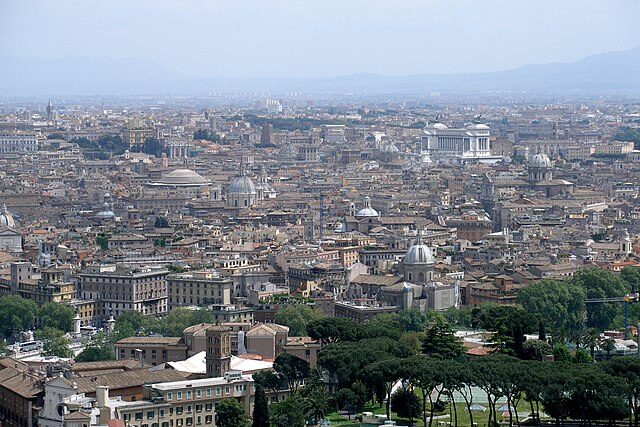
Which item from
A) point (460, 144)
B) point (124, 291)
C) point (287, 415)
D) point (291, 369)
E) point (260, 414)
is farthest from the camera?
point (460, 144)

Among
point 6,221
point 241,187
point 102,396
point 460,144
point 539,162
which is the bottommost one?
point 460,144

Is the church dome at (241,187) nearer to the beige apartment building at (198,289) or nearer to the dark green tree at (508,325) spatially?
the beige apartment building at (198,289)

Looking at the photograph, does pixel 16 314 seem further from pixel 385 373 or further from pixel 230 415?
pixel 385 373

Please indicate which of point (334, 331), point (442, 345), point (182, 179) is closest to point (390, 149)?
point (182, 179)

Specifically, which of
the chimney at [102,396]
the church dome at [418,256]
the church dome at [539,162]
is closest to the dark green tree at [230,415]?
the chimney at [102,396]

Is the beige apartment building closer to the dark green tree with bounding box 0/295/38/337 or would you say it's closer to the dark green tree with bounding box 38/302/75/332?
the dark green tree with bounding box 38/302/75/332

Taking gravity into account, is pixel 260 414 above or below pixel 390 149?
above

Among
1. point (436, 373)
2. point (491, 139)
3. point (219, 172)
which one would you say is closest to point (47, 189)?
point (219, 172)

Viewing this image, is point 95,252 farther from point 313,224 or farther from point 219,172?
point 219,172

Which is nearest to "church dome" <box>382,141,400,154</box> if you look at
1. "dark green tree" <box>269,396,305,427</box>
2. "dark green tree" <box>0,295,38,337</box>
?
"dark green tree" <box>0,295,38,337</box>
